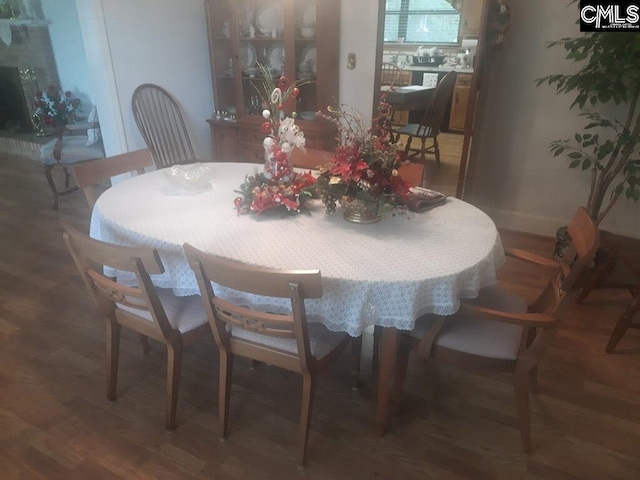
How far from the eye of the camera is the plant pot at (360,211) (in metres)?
1.58

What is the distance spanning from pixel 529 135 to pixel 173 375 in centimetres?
287

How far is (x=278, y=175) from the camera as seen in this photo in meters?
1.72

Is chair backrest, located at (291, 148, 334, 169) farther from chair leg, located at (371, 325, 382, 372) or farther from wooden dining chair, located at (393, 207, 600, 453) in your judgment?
wooden dining chair, located at (393, 207, 600, 453)

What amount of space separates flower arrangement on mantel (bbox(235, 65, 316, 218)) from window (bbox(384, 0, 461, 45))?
19.0 ft

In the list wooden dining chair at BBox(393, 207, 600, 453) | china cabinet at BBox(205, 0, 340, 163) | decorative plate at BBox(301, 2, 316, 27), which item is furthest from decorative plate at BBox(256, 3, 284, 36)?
wooden dining chair at BBox(393, 207, 600, 453)

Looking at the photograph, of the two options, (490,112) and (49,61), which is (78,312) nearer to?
(490,112)

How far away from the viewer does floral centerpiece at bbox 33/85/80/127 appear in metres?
4.44

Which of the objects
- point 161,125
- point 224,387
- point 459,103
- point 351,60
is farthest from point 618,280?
point 459,103

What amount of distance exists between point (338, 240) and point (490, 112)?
233 cm

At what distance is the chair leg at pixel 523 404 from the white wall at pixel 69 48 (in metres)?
4.85

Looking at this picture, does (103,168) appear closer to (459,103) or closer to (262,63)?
(262,63)

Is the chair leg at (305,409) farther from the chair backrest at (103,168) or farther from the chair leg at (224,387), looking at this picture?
the chair backrest at (103,168)

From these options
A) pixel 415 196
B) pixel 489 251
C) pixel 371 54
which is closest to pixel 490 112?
pixel 371 54

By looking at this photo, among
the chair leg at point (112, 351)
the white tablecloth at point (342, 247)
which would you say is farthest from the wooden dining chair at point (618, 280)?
the chair leg at point (112, 351)
